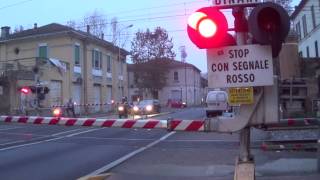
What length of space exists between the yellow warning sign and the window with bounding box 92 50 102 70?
53.8m

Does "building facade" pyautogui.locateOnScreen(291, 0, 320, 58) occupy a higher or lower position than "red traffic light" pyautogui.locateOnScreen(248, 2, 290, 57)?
higher

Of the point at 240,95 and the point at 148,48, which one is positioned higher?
the point at 148,48

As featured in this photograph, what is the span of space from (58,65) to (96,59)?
11254 mm

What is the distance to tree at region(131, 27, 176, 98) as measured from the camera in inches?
3590

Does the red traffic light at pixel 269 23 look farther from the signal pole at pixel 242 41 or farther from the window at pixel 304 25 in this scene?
the window at pixel 304 25

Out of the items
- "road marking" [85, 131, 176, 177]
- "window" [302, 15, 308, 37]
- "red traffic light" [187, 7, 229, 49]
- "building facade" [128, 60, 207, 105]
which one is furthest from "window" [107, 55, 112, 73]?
"red traffic light" [187, 7, 229, 49]

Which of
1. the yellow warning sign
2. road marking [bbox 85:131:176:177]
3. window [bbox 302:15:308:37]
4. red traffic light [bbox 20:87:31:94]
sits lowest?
road marking [bbox 85:131:176:177]

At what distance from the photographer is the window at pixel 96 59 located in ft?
196

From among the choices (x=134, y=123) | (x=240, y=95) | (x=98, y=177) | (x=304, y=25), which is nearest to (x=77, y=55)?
(x=304, y=25)

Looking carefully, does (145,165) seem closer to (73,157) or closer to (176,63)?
(73,157)

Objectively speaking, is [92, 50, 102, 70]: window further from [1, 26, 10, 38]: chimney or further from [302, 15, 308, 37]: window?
[302, 15, 308, 37]: window

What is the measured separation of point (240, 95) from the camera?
6281 millimetres

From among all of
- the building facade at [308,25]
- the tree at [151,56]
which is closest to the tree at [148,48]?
the tree at [151,56]

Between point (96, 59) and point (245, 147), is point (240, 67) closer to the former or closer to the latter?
point (245, 147)
